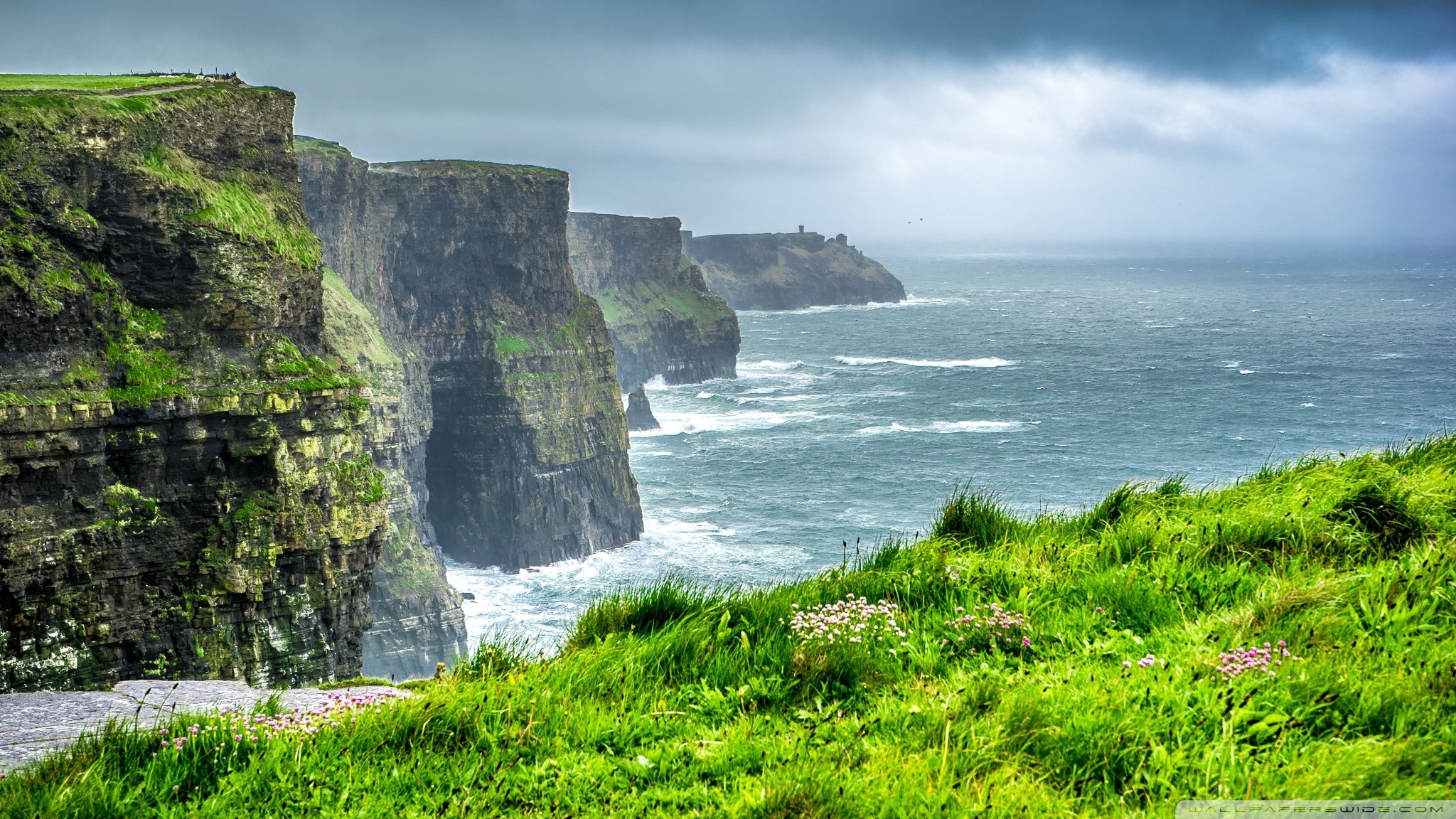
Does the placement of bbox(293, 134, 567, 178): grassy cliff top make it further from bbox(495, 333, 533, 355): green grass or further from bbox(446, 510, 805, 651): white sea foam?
bbox(446, 510, 805, 651): white sea foam

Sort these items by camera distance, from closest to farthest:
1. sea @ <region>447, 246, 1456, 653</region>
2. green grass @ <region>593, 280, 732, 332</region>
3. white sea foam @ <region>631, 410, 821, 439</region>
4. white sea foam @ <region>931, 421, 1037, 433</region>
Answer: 1. sea @ <region>447, 246, 1456, 653</region>
2. white sea foam @ <region>931, 421, 1037, 433</region>
3. white sea foam @ <region>631, 410, 821, 439</region>
4. green grass @ <region>593, 280, 732, 332</region>

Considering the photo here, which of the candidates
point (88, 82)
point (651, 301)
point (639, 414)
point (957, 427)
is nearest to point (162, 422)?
point (88, 82)

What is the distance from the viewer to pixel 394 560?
55.9 m

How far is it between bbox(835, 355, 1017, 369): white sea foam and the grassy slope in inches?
5089

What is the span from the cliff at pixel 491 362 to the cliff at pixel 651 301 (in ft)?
140

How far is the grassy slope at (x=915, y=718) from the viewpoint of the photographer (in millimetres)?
4531

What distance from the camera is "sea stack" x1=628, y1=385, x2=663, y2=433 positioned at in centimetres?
10675

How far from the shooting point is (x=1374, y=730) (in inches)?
188

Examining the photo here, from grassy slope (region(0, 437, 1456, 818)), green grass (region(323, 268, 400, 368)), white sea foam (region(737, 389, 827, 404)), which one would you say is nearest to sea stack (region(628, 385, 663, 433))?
white sea foam (region(737, 389, 827, 404))

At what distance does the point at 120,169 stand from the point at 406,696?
2908 centimetres

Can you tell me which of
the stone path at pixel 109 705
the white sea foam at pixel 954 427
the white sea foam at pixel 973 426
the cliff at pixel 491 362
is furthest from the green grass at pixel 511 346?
the stone path at pixel 109 705

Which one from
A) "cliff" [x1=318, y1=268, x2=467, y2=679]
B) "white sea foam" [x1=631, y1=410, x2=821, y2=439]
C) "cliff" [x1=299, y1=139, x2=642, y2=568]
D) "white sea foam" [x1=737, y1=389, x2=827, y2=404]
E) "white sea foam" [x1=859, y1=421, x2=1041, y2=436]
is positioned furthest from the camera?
"white sea foam" [x1=737, y1=389, x2=827, y2=404]

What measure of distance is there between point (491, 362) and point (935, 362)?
77368 millimetres

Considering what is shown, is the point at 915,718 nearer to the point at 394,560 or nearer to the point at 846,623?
the point at 846,623
